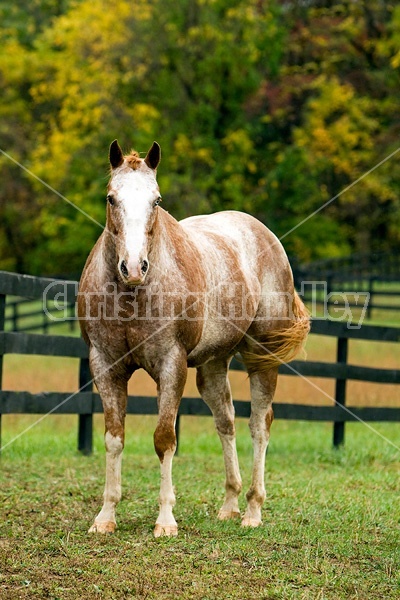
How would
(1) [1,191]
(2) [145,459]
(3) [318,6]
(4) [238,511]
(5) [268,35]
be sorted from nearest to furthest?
(4) [238,511] < (2) [145,459] < (5) [268,35] < (3) [318,6] < (1) [1,191]

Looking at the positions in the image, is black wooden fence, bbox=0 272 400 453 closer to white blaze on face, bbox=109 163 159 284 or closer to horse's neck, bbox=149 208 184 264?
horse's neck, bbox=149 208 184 264

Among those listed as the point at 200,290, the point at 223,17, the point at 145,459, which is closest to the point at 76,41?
the point at 223,17

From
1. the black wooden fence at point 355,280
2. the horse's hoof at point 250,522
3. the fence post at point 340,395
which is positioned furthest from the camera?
the black wooden fence at point 355,280

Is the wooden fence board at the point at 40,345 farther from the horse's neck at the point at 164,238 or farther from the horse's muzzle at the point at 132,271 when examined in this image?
the horse's muzzle at the point at 132,271

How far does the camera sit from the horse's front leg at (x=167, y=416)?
489cm

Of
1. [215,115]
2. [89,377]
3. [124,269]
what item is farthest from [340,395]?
[215,115]

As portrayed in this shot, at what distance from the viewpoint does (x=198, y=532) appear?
4953mm

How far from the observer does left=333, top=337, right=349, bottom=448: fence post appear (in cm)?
908

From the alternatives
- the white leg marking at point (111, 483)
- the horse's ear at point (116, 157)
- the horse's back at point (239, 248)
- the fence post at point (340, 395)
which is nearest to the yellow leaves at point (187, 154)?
the fence post at point (340, 395)

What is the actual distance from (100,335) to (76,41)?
24537 millimetres

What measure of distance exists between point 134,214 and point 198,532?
185 cm

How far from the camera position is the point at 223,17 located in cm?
2266

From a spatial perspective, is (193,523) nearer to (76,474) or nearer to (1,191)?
(76,474)

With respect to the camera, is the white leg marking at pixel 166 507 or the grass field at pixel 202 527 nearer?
the grass field at pixel 202 527
